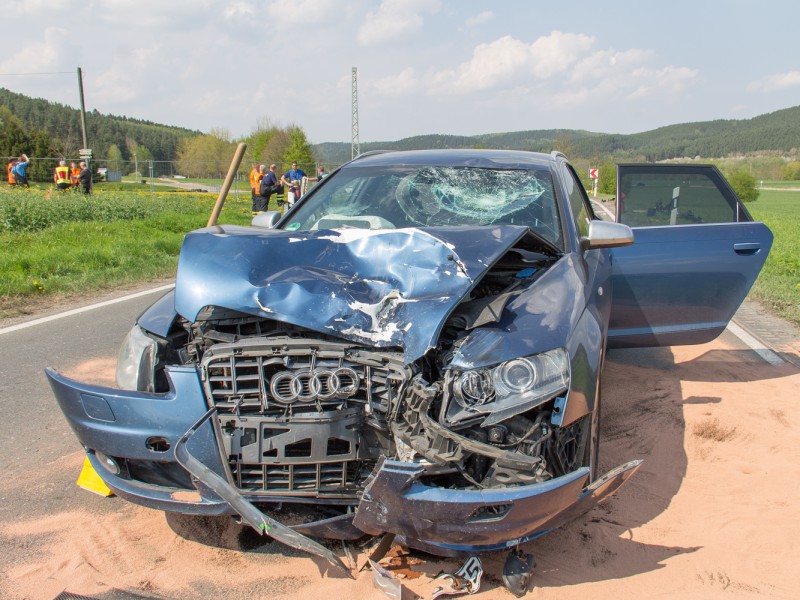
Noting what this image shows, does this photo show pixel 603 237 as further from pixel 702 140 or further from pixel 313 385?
pixel 702 140

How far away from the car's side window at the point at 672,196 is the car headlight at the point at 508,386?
11.1 ft

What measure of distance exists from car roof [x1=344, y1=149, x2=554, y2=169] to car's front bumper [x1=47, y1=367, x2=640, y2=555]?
91.9 inches

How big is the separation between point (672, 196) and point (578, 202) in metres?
1.48

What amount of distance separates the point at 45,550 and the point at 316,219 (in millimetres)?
2303

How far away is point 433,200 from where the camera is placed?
411cm

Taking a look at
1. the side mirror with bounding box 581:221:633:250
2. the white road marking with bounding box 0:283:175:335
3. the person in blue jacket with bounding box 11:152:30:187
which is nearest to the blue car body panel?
the side mirror with bounding box 581:221:633:250

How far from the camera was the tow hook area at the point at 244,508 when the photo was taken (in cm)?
230

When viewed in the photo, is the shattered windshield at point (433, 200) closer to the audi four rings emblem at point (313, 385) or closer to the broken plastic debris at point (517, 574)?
the audi four rings emblem at point (313, 385)

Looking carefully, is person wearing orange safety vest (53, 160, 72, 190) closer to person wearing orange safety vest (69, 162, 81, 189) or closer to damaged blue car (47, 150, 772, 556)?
person wearing orange safety vest (69, 162, 81, 189)

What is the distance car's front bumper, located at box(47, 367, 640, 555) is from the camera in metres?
2.18

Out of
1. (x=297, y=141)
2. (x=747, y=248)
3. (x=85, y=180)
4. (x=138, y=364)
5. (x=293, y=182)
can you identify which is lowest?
(x=138, y=364)

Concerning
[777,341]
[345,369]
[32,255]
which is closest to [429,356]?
[345,369]

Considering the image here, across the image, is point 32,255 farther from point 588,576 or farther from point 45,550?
point 588,576

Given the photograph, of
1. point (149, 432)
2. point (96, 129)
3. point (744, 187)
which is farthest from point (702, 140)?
point (149, 432)
